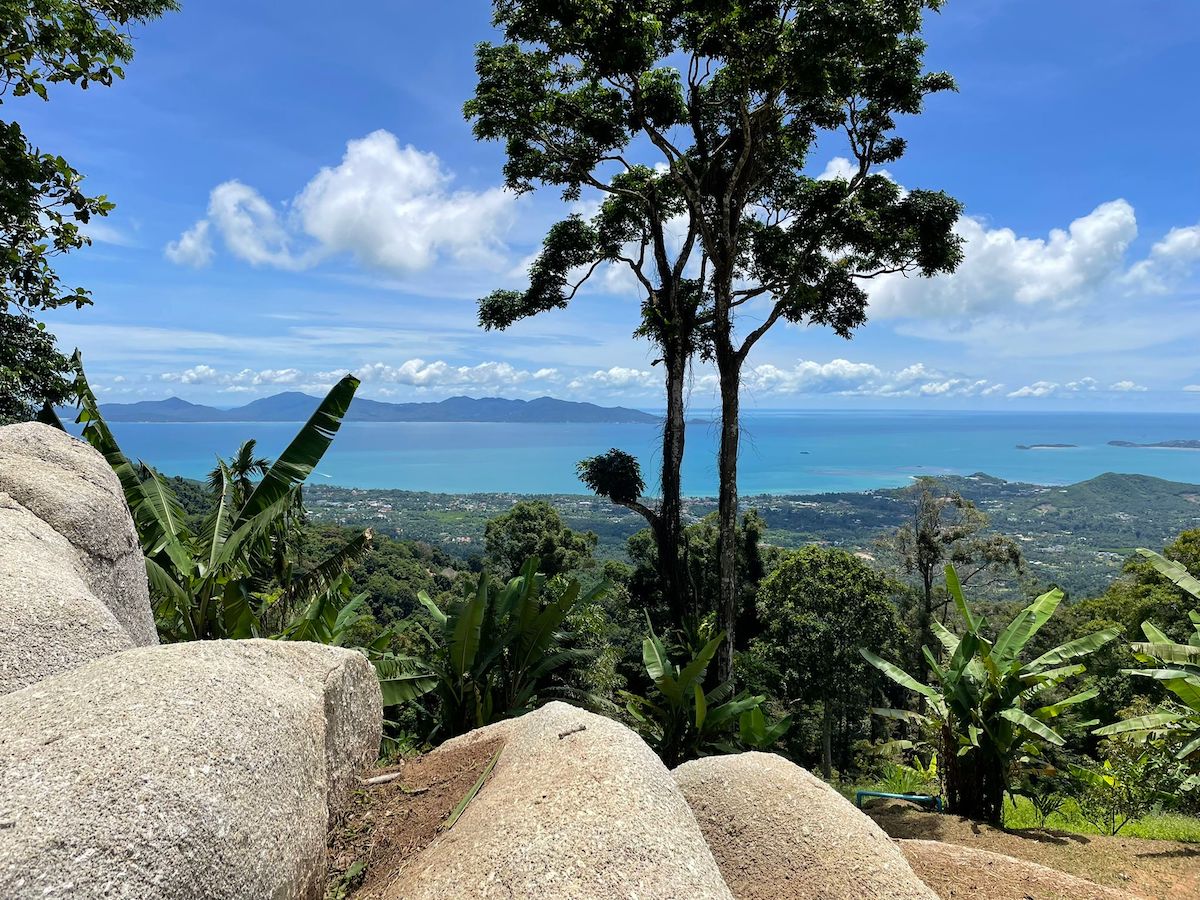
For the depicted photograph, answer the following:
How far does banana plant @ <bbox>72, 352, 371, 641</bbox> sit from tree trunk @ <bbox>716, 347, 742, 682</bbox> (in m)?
6.16

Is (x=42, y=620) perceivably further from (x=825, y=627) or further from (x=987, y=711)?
(x=825, y=627)

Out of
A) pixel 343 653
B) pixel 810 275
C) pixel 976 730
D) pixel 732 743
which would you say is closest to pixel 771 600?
pixel 810 275

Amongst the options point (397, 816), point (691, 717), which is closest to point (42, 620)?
point (397, 816)

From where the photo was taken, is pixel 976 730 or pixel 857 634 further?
pixel 857 634

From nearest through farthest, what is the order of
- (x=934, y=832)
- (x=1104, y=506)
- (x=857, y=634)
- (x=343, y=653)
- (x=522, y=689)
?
1. (x=343, y=653)
2. (x=934, y=832)
3. (x=522, y=689)
4. (x=857, y=634)
5. (x=1104, y=506)

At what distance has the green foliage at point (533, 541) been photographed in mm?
27062

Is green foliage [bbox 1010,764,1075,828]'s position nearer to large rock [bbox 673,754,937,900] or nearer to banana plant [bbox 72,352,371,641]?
large rock [bbox 673,754,937,900]

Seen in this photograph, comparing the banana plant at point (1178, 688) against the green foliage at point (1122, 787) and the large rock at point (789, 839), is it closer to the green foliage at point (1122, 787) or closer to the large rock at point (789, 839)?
the green foliage at point (1122, 787)

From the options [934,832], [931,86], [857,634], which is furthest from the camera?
[857,634]

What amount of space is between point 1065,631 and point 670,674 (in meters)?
26.1

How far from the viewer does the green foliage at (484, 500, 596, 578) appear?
2706cm

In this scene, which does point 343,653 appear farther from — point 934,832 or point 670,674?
point 934,832

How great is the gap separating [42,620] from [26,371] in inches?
295

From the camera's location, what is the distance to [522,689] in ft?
25.1
